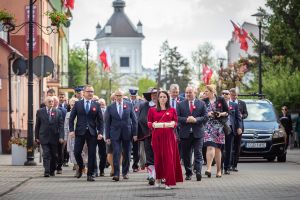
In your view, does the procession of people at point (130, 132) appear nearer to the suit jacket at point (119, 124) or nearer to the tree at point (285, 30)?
the suit jacket at point (119, 124)

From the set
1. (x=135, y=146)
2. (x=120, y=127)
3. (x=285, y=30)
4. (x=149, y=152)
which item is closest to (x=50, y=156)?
(x=120, y=127)

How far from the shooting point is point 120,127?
23703mm

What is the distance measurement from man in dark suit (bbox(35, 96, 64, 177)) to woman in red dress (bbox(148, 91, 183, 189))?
5124 millimetres

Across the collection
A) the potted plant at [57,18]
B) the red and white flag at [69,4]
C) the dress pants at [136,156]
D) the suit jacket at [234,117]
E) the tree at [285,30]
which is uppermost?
the tree at [285,30]

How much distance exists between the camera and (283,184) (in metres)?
21.0

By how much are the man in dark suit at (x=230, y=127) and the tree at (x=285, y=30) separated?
133ft

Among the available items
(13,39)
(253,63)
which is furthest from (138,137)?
(253,63)

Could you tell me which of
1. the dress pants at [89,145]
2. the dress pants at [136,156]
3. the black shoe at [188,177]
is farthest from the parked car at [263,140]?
the black shoe at [188,177]

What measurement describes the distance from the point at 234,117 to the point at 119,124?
13.7 feet

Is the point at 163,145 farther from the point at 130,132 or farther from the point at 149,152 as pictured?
the point at 130,132

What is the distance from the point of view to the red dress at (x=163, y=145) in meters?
20.5

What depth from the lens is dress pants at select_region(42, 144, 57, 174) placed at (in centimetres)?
2518

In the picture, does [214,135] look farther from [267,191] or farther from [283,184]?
[267,191]

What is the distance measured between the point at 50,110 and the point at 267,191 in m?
7.83
